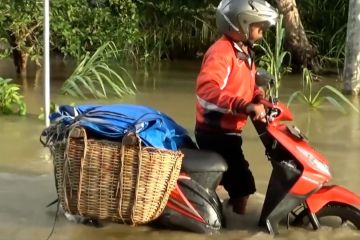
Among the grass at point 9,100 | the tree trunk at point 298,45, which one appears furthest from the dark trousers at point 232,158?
the tree trunk at point 298,45

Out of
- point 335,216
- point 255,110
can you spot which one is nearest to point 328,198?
point 335,216

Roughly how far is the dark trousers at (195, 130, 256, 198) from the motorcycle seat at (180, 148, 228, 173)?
175 millimetres

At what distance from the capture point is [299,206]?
4.77 metres

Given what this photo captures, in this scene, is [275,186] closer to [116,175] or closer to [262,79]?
[262,79]

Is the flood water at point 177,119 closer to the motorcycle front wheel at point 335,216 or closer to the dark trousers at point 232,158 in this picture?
the motorcycle front wheel at point 335,216

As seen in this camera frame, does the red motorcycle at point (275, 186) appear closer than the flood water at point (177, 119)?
Yes

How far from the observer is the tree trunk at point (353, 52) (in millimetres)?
10062

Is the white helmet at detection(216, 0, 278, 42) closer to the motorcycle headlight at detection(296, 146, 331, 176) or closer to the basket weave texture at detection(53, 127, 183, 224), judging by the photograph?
the motorcycle headlight at detection(296, 146, 331, 176)

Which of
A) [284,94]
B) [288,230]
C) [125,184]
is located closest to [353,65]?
[284,94]

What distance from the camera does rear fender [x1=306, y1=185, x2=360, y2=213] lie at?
15.3ft

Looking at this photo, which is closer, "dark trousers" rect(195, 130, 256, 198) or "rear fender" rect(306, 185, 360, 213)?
"rear fender" rect(306, 185, 360, 213)

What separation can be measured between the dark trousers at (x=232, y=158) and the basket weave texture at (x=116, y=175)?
1.57 ft

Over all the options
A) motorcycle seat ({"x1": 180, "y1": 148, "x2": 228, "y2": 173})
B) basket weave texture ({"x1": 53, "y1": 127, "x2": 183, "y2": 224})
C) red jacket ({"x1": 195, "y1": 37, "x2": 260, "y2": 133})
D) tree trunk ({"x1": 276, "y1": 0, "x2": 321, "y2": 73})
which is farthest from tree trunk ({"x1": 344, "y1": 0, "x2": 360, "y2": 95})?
basket weave texture ({"x1": 53, "y1": 127, "x2": 183, "y2": 224})

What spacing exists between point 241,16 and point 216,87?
0.47 metres
